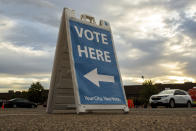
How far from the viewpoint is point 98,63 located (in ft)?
29.3

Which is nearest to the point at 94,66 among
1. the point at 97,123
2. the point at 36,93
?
the point at 97,123

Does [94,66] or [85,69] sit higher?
[94,66]

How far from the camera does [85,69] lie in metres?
8.45

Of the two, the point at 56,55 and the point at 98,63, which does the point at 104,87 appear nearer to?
the point at 98,63

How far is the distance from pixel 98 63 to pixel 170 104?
10446 mm

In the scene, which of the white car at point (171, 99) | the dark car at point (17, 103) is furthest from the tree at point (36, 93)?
the white car at point (171, 99)

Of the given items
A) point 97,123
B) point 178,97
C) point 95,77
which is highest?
point 95,77

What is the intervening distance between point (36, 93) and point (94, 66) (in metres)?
47.1

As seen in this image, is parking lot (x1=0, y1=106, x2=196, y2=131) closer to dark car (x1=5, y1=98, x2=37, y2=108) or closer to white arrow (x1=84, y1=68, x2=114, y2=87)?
white arrow (x1=84, y1=68, x2=114, y2=87)

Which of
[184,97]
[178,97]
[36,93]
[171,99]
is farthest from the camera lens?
[36,93]

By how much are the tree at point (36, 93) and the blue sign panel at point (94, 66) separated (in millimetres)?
46070

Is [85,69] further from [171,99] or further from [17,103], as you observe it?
[17,103]

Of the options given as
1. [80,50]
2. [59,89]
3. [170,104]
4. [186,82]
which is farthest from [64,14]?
[186,82]

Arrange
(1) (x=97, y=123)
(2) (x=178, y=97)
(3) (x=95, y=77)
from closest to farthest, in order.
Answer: (1) (x=97, y=123), (3) (x=95, y=77), (2) (x=178, y=97)
